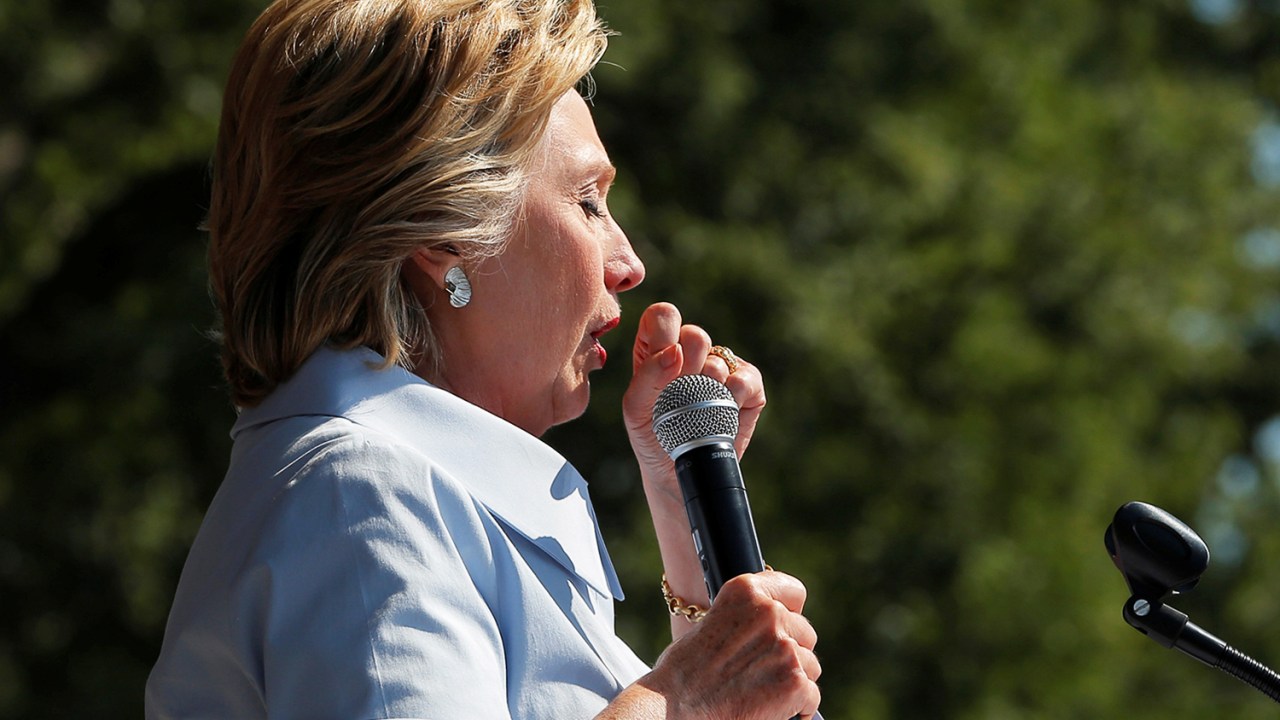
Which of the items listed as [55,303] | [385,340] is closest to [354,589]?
[385,340]

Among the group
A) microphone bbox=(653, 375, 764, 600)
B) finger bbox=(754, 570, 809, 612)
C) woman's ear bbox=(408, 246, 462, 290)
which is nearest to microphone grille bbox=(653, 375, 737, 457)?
microphone bbox=(653, 375, 764, 600)

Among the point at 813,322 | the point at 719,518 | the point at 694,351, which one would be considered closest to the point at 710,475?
the point at 719,518

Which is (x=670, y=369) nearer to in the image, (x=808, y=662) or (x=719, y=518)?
(x=719, y=518)

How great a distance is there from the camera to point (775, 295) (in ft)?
26.6

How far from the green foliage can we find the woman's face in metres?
5.17

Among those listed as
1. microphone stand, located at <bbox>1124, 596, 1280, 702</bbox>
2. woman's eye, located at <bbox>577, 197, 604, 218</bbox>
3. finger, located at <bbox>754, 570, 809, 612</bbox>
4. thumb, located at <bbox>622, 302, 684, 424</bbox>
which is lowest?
finger, located at <bbox>754, 570, 809, 612</bbox>

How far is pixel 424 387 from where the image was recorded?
205 centimetres

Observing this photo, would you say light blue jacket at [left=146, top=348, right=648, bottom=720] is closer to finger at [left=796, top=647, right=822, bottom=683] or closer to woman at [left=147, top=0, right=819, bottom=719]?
woman at [left=147, top=0, right=819, bottom=719]

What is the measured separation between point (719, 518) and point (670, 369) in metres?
0.38

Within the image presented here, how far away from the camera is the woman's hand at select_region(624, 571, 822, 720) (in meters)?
1.86

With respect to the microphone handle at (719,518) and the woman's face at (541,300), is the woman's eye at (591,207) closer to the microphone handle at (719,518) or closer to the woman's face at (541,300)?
the woman's face at (541,300)

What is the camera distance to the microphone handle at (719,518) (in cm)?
200

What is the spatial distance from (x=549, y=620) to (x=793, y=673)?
1.01 feet

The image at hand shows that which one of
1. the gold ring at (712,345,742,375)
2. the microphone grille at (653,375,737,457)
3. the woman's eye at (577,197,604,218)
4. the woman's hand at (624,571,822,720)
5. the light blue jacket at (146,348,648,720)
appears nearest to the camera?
the light blue jacket at (146,348,648,720)
